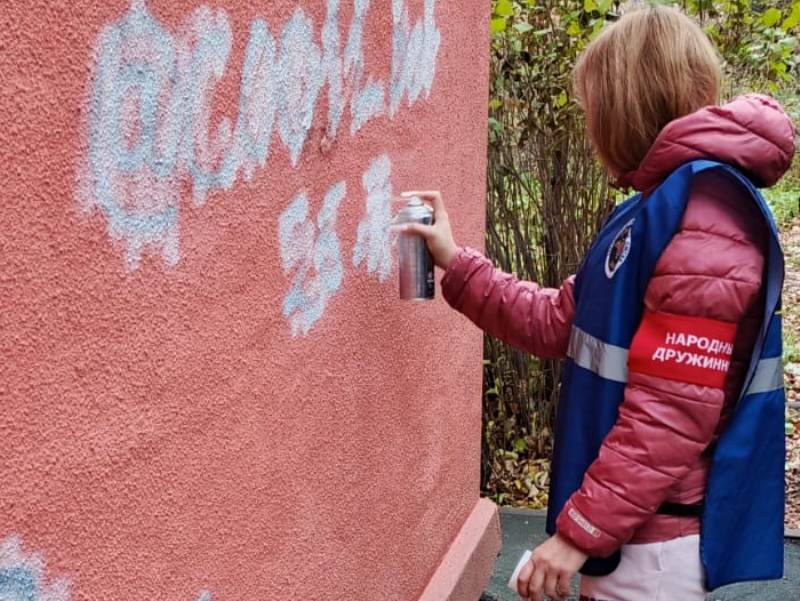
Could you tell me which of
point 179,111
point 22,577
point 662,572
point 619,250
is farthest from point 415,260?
point 22,577

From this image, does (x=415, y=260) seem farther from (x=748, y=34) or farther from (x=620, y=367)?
(x=748, y=34)

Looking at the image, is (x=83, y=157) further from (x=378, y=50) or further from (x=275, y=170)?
(x=378, y=50)

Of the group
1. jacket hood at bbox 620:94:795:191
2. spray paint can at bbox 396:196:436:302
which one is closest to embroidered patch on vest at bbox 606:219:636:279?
jacket hood at bbox 620:94:795:191

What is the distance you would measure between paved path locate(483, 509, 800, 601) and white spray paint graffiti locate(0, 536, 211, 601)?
336 cm

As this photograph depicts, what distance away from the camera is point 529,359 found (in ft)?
19.7

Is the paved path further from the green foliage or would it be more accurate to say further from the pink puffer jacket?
the green foliage

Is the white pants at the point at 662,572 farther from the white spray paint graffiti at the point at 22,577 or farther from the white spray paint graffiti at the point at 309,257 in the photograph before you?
the white spray paint graffiti at the point at 22,577

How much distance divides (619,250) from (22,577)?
1.46 meters

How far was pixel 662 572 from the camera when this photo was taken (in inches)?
96.3

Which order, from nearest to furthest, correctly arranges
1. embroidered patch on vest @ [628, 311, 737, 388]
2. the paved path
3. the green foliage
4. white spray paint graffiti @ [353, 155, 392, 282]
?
embroidered patch on vest @ [628, 311, 737, 388]
white spray paint graffiti @ [353, 155, 392, 282]
the paved path
the green foliage

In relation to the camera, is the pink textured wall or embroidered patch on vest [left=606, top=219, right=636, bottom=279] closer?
the pink textured wall

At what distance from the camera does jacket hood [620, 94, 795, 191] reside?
238cm

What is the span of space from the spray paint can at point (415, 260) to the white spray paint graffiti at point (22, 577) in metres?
1.43

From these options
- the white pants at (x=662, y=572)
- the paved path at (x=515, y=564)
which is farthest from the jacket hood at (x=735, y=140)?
the paved path at (x=515, y=564)
